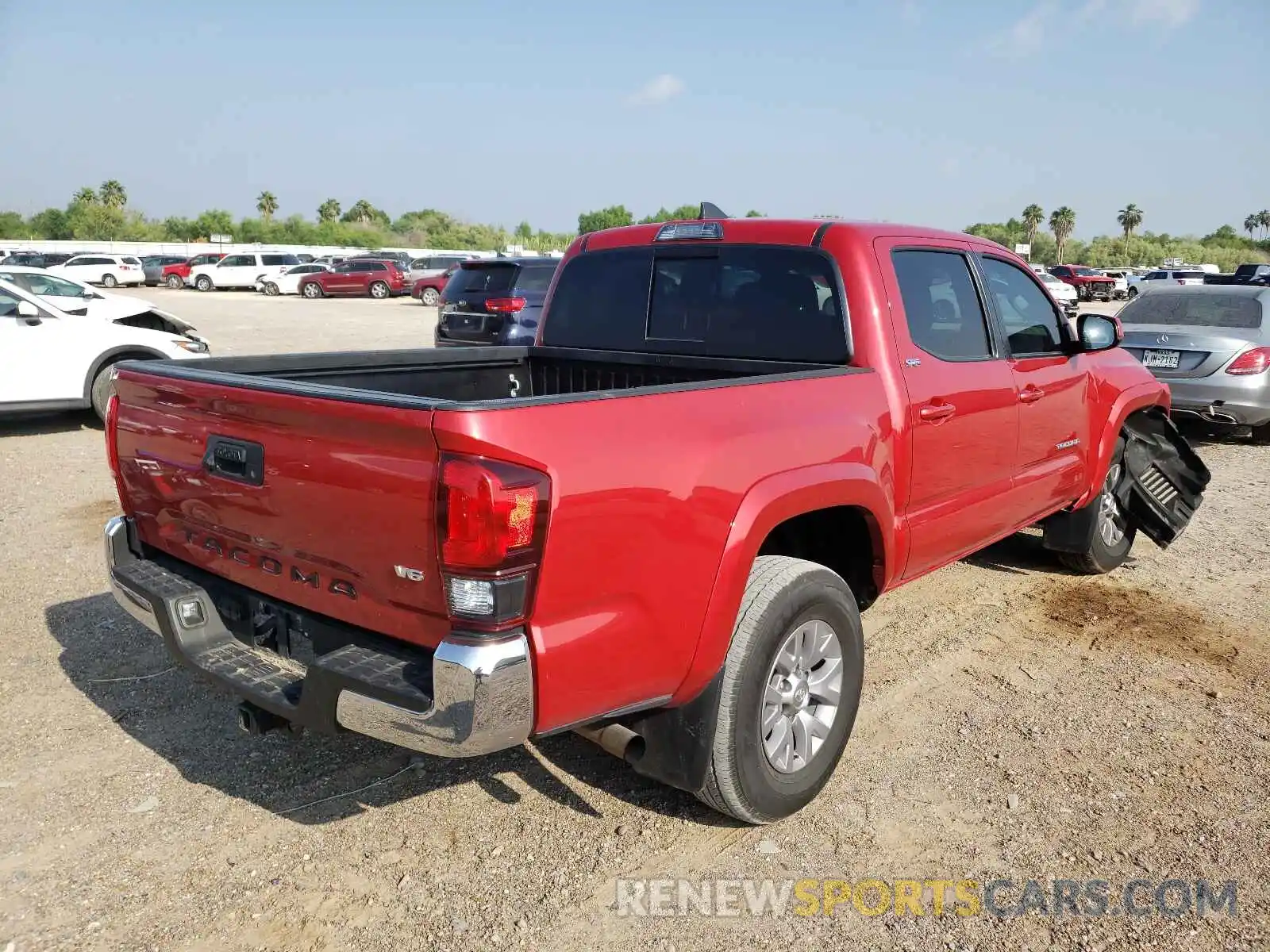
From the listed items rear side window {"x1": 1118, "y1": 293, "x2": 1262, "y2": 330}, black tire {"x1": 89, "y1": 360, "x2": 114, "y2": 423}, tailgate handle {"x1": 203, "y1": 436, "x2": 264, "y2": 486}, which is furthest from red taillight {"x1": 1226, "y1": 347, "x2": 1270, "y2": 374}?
black tire {"x1": 89, "y1": 360, "x2": 114, "y2": 423}

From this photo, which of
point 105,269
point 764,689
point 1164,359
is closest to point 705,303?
point 764,689

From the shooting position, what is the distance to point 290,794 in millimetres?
3381

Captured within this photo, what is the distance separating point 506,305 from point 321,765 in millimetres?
8682

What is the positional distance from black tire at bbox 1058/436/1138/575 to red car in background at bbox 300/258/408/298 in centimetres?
3433

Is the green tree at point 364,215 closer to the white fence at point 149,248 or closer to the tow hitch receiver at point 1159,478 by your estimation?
the white fence at point 149,248

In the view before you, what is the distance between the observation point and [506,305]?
38.3 feet

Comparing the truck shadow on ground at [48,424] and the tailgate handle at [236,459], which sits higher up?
the tailgate handle at [236,459]

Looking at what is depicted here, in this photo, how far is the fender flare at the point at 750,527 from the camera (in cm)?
279

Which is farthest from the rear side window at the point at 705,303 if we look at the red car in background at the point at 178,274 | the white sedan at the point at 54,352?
the red car in background at the point at 178,274

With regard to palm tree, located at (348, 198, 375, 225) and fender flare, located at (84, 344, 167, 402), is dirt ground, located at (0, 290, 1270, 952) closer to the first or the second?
fender flare, located at (84, 344, 167, 402)

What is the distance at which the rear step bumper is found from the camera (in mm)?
2318

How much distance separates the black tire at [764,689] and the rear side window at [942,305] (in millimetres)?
1230

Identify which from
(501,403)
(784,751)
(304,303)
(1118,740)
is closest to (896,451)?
(784,751)

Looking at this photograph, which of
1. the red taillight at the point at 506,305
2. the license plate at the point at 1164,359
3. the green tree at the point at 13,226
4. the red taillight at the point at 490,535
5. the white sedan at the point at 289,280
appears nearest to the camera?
the red taillight at the point at 490,535
